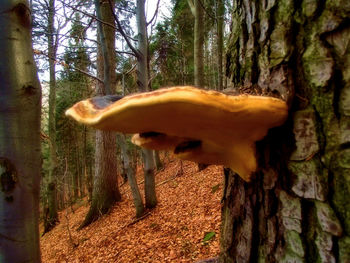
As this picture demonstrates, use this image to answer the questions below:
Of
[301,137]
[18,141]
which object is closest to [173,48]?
[18,141]

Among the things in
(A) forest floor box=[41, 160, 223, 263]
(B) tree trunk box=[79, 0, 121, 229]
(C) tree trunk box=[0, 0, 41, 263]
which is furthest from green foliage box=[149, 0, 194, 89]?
(C) tree trunk box=[0, 0, 41, 263]

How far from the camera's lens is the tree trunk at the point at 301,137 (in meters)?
0.79

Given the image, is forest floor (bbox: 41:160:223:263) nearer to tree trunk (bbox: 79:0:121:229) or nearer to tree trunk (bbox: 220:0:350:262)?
tree trunk (bbox: 79:0:121:229)

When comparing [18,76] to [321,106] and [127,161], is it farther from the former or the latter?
[127,161]

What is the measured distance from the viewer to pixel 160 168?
12828 millimetres

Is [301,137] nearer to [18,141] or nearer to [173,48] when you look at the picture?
[18,141]

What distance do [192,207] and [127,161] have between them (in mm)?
1918

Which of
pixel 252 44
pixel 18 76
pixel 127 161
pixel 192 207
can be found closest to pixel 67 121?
pixel 127 161

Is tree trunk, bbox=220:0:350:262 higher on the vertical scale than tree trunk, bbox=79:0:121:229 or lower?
higher

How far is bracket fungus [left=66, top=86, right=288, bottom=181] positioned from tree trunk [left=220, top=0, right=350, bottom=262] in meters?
0.11

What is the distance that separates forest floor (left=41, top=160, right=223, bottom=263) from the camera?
3979 mm

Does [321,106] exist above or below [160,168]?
above

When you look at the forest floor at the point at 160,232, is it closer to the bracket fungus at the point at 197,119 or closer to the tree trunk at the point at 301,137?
the tree trunk at the point at 301,137

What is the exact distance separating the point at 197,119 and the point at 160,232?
4639 millimetres
